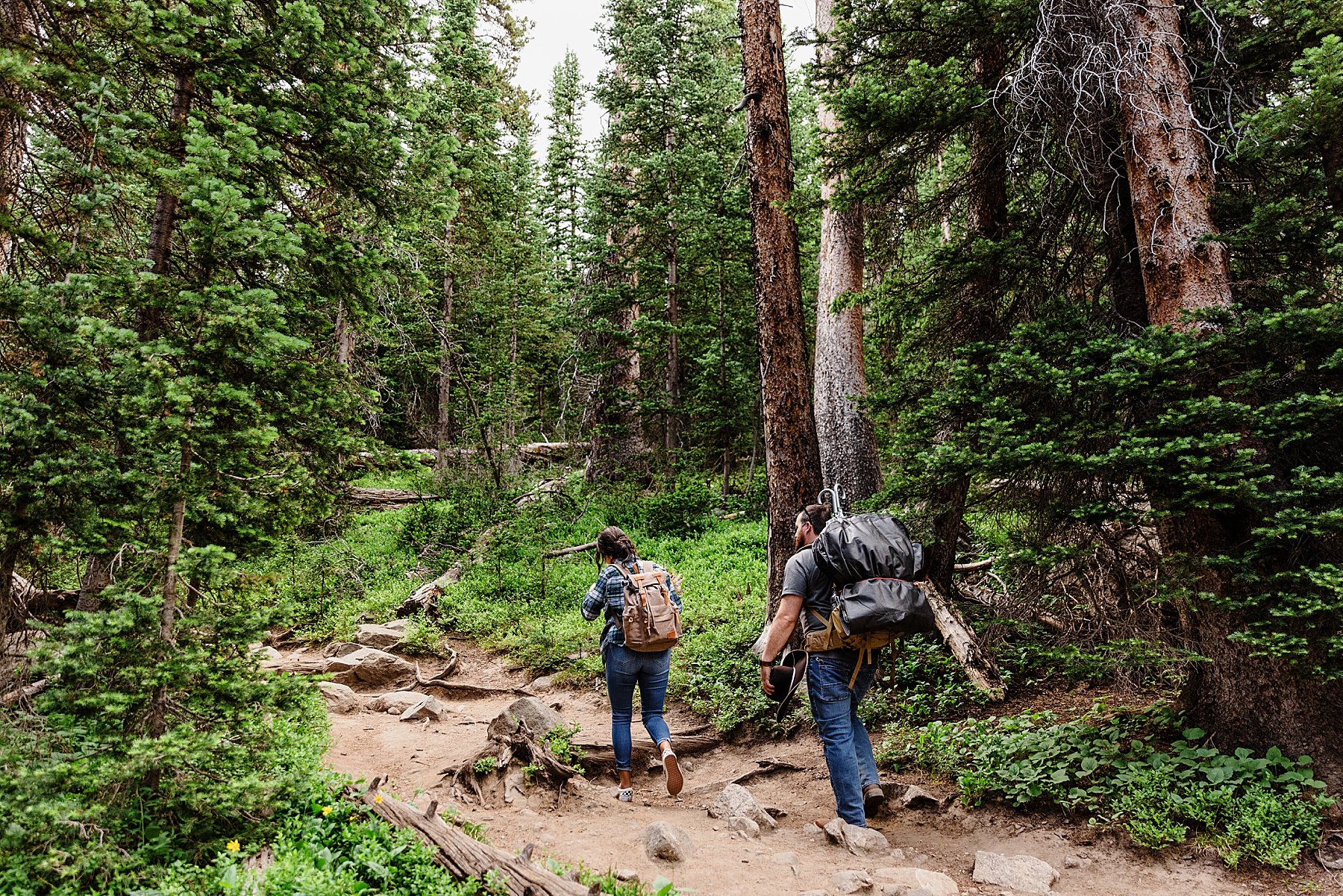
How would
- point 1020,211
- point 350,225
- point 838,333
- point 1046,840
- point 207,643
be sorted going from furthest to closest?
point 838,333
point 1020,211
point 350,225
point 1046,840
point 207,643

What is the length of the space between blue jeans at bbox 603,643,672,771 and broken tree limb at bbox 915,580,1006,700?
247 cm

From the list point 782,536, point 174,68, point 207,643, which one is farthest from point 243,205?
point 782,536

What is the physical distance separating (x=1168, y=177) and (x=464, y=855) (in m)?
6.20

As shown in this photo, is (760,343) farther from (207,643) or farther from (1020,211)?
(207,643)

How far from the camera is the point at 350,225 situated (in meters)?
5.04

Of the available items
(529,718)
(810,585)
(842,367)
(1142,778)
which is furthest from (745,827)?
(842,367)

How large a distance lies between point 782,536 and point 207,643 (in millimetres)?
5129

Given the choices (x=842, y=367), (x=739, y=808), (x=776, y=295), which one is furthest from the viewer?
(x=842, y=367)

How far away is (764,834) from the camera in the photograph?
16.2 feet

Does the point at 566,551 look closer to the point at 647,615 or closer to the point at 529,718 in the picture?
the point at 529,718

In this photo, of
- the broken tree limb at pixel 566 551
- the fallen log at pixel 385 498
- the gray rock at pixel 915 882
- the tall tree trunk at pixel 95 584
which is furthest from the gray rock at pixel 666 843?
the fallen log at pixel 385 498

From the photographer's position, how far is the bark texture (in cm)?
460

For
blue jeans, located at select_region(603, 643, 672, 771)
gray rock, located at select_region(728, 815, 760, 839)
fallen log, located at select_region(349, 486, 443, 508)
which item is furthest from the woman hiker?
fallen log, located at select_region(349, 486, 443, 508)

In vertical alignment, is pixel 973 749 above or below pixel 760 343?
below
